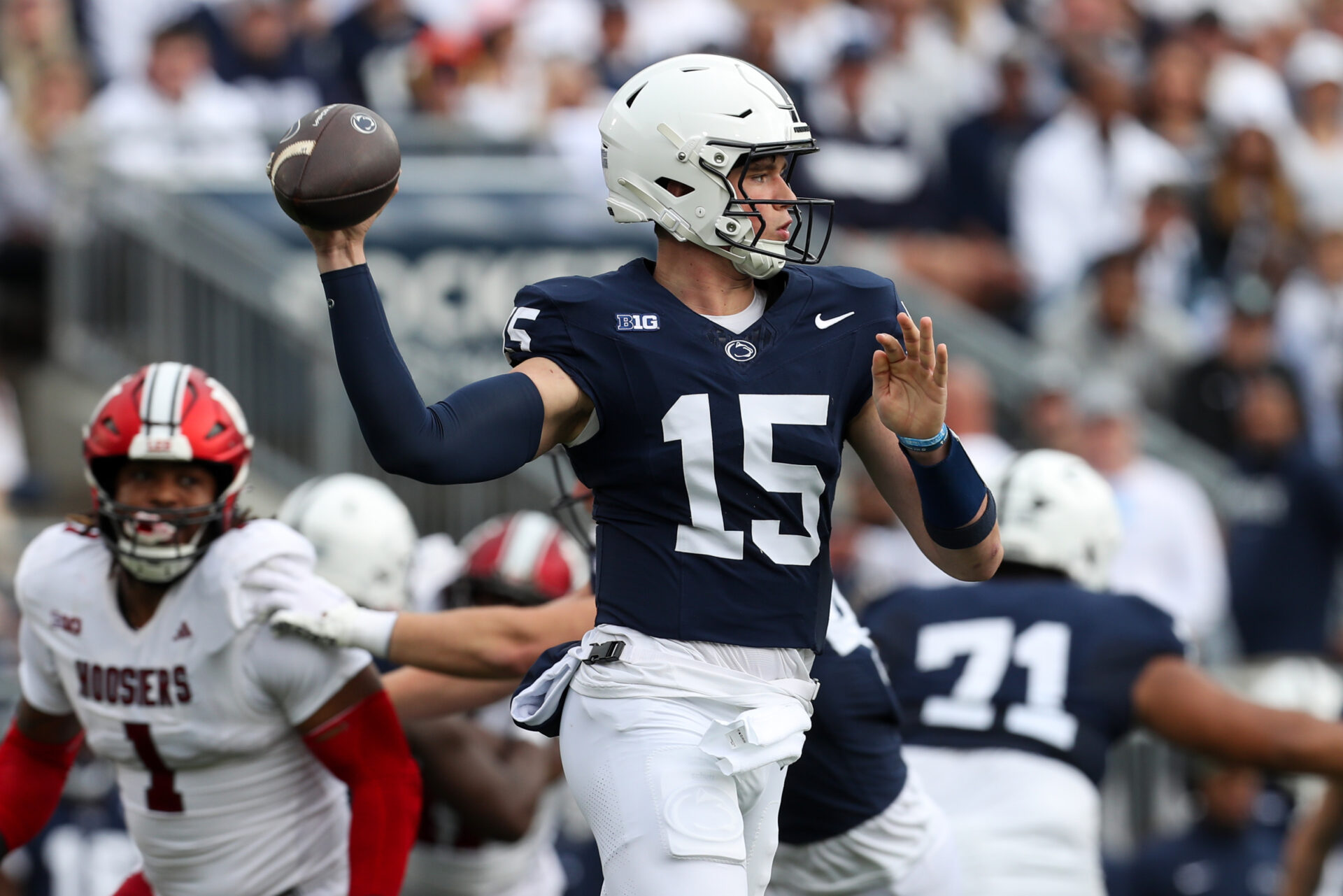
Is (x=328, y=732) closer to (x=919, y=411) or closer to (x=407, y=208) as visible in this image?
(x=919, y=411)

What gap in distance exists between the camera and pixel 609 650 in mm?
3703

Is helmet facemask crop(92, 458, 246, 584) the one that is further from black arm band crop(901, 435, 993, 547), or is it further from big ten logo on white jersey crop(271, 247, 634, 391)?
big ten logo on white jersey crop(271, 247, 634, 391)

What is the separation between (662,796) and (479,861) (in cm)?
249

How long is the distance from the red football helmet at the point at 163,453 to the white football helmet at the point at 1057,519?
2.18m

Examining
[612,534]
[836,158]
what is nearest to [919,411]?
[612,534]

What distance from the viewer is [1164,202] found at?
1083 centimetres

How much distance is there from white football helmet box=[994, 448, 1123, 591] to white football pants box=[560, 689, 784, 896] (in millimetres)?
2020

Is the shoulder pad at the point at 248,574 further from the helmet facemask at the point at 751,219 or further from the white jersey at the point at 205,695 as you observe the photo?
the helmet facemask at the point at 751,219

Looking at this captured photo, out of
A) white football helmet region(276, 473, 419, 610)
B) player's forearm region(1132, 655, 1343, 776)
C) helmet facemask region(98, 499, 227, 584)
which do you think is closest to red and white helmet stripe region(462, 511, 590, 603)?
white football helmet region(276, 473, 419, 610)

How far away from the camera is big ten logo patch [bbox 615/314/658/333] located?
3711 millimetres

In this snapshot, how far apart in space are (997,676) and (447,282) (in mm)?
4905

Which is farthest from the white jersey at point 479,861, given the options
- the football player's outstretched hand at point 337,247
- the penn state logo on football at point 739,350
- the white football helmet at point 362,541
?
the football player's outstretched hand at point 337,247

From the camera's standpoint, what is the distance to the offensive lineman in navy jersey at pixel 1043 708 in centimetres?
508

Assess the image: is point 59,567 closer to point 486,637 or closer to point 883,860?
point 486,637
